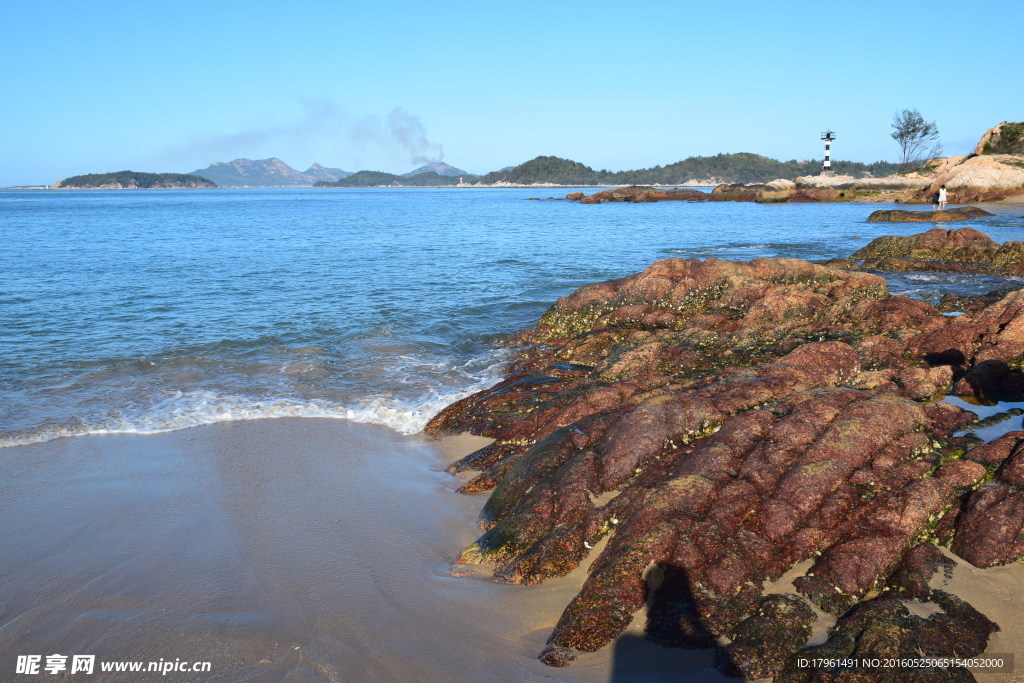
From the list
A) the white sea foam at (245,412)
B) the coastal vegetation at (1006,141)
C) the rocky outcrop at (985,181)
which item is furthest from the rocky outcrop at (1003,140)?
the white sea foam at (245,412)

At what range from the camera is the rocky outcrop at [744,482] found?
16.5 ft

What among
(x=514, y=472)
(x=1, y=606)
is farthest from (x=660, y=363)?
(x=1, y=606)

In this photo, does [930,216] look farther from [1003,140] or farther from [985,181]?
[1003,140]

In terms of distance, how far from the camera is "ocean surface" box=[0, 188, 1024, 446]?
12.5 m

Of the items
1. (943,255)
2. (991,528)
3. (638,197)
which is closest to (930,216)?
(943,255)

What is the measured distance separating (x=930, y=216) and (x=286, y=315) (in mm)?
40458

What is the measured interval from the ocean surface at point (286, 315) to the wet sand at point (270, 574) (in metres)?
2.04

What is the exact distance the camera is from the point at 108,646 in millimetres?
5457

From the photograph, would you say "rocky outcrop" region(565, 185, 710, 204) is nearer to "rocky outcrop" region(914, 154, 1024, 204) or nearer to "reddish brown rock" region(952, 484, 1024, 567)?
"rocky outcrop" region(914, 154, 1024, 204)

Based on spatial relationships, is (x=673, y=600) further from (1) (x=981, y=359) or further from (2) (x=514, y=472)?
(1) (x=981, y=359)

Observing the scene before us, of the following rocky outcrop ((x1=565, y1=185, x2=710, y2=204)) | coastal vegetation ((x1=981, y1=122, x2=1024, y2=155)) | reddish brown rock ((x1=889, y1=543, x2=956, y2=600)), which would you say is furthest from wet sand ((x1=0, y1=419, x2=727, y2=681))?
rocky outcrop ((x1=565, y1=185, x2=710, y2=204))

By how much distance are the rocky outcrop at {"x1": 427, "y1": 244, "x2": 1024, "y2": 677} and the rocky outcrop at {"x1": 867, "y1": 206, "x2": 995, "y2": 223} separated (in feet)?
116

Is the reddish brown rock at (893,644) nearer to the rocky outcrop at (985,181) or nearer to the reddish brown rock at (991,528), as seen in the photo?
the reddish brown rock at (991,528)

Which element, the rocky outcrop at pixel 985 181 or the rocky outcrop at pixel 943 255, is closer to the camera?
the rocky outcrop at pixel 943 255
